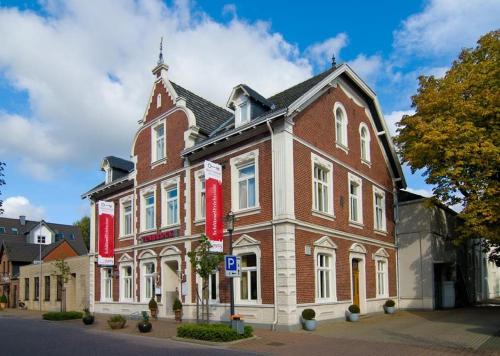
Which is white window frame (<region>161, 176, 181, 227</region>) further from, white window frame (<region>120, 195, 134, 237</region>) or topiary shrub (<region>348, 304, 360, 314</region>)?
topiary shrub (<region>348, 304, 360, 314</region>)

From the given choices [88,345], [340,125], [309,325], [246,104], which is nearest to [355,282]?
[309,325]

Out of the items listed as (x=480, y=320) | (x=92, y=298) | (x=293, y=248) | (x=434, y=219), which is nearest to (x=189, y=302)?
(x=293, y=248)

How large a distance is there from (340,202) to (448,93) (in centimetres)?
755

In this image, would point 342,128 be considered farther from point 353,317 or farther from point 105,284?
point 105,284

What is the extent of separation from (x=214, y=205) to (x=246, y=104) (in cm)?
431

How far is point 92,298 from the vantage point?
28.5 metres

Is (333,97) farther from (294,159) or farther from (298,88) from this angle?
(294,159)

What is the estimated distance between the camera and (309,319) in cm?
1744

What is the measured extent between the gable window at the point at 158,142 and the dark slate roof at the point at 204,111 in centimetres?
183

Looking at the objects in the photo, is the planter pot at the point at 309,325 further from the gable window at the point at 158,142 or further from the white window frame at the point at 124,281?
the white window frame at the point at 124,281

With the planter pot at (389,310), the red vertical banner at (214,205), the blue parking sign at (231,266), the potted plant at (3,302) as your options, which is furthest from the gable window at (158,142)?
the potted plant at (3,302)

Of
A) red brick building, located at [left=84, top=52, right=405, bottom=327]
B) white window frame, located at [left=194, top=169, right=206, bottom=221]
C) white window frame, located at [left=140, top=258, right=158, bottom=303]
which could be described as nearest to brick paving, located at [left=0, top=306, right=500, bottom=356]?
red brick building, located at [left=84, top=52, right=405, bottom=327]

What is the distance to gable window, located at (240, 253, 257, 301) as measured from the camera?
18.7 meters

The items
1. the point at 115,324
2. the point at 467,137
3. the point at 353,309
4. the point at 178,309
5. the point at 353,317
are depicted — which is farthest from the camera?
the point at 467,137
